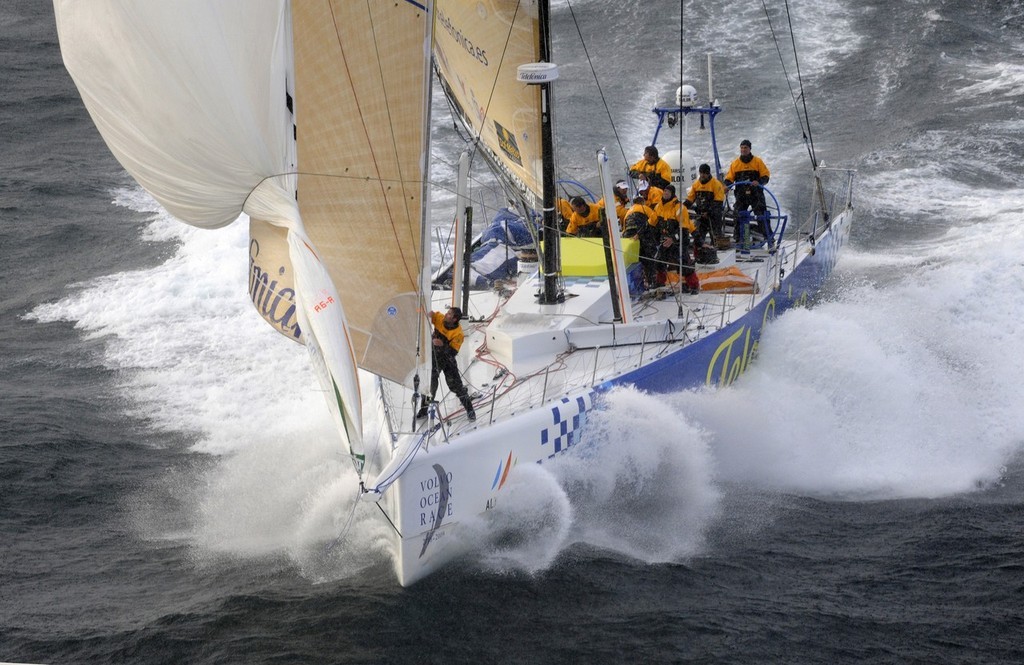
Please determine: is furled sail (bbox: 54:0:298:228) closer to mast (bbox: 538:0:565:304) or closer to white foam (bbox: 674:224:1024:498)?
mast (bbox: 538:0:565:304)

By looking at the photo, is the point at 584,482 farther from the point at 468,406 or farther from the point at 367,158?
the point at 367,158

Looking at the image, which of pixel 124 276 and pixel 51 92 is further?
pixel 51 92

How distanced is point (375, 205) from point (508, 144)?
3.53 metres

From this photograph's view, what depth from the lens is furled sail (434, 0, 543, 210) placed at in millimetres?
10844

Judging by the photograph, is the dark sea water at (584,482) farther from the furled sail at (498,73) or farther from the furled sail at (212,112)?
the furled sail at (498,73)

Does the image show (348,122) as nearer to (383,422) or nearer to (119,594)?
(383,422)

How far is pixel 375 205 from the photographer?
8320 millimetres

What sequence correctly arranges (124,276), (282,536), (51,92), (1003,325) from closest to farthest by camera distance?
(282,536) < (1003,325) < (124,276) < (51,92)

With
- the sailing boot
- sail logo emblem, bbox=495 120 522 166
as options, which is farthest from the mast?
the sailing boot

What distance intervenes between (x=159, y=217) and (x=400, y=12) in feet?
37.4

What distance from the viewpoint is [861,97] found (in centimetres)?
1969

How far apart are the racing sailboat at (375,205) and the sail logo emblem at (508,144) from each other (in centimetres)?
27

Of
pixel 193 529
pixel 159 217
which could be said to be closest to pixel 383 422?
pixel 193 529

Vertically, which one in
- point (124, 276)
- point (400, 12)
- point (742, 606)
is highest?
point (400, 12)
